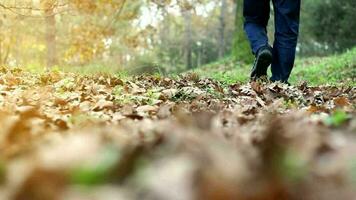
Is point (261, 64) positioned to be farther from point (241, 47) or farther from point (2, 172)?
point (241, 47)

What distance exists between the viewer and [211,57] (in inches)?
1683

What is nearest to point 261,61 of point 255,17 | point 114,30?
point 255,17

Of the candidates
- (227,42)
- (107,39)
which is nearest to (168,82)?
(107,39)

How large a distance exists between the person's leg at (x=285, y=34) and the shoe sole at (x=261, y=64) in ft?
0.78

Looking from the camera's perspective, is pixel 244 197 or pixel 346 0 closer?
pixel 244 197

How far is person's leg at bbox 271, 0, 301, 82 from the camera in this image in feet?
19.1

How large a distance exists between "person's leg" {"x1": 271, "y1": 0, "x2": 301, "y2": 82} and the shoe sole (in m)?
0.24

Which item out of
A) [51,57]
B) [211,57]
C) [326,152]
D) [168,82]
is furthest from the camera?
[211,57]

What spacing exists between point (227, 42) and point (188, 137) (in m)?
47.8

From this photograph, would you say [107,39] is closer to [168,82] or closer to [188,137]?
[168,82]

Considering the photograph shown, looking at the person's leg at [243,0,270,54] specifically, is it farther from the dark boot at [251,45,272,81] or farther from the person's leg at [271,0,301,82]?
the dark boot at [251,45,272,81]

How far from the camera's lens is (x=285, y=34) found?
5910 millimetres

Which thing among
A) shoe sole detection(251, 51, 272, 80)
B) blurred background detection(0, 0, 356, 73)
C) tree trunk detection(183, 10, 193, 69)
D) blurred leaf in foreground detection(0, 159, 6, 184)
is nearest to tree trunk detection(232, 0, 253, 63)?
blurred background detection(0, 0, 356, 73)

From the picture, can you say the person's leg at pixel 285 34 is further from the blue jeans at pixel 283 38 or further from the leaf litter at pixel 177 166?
the leaf litter at pixel 177 166
